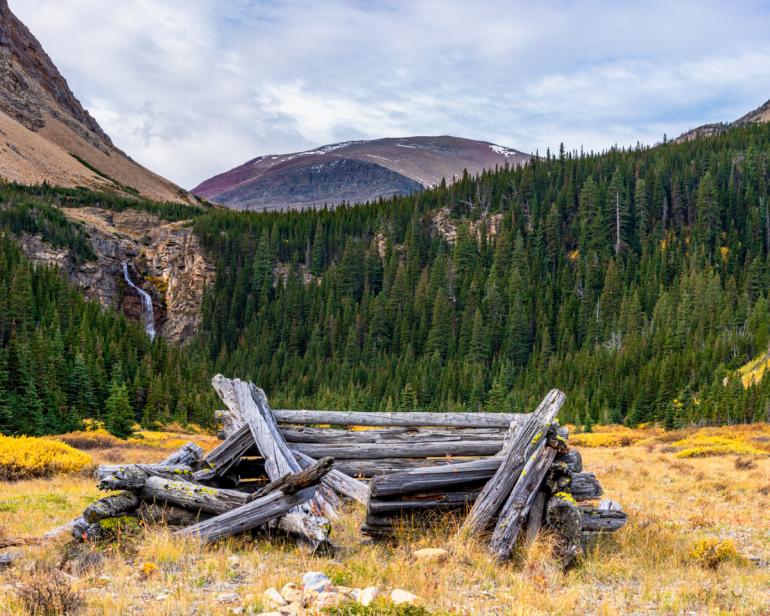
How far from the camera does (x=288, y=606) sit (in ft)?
19.3

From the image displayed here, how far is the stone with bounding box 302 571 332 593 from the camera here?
20.5ft

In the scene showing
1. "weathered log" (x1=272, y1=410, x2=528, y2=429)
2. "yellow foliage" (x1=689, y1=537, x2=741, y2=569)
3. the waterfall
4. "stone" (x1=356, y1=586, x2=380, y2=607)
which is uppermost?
the waterfall

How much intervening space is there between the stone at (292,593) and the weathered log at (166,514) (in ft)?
10.1

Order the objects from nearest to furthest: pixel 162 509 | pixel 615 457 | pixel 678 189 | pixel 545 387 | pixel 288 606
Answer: pixel 288 606, pixel 162 509, pixel 615 457, pixel 545 387, pixel 678 189

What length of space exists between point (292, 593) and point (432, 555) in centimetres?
232

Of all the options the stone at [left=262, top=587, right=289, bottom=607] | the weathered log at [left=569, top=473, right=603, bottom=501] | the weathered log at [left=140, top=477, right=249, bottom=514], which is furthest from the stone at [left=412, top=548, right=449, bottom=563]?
the weathered log at [left=569, top=473, right=603, bottom=501]

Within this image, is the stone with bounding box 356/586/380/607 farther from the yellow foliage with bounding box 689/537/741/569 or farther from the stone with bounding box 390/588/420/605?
the yellow foliage with bounding box 689/537/741/569

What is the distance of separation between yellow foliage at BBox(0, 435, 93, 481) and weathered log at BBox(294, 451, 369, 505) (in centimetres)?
1070

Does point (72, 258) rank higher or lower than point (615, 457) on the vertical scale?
higher

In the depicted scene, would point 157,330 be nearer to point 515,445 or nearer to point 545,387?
point 545,387

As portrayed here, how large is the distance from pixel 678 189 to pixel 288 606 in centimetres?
15513

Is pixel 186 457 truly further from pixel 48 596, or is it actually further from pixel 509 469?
pixel 509 469

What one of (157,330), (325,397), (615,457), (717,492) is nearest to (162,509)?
(717,492)

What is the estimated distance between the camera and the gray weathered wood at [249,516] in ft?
27.8
